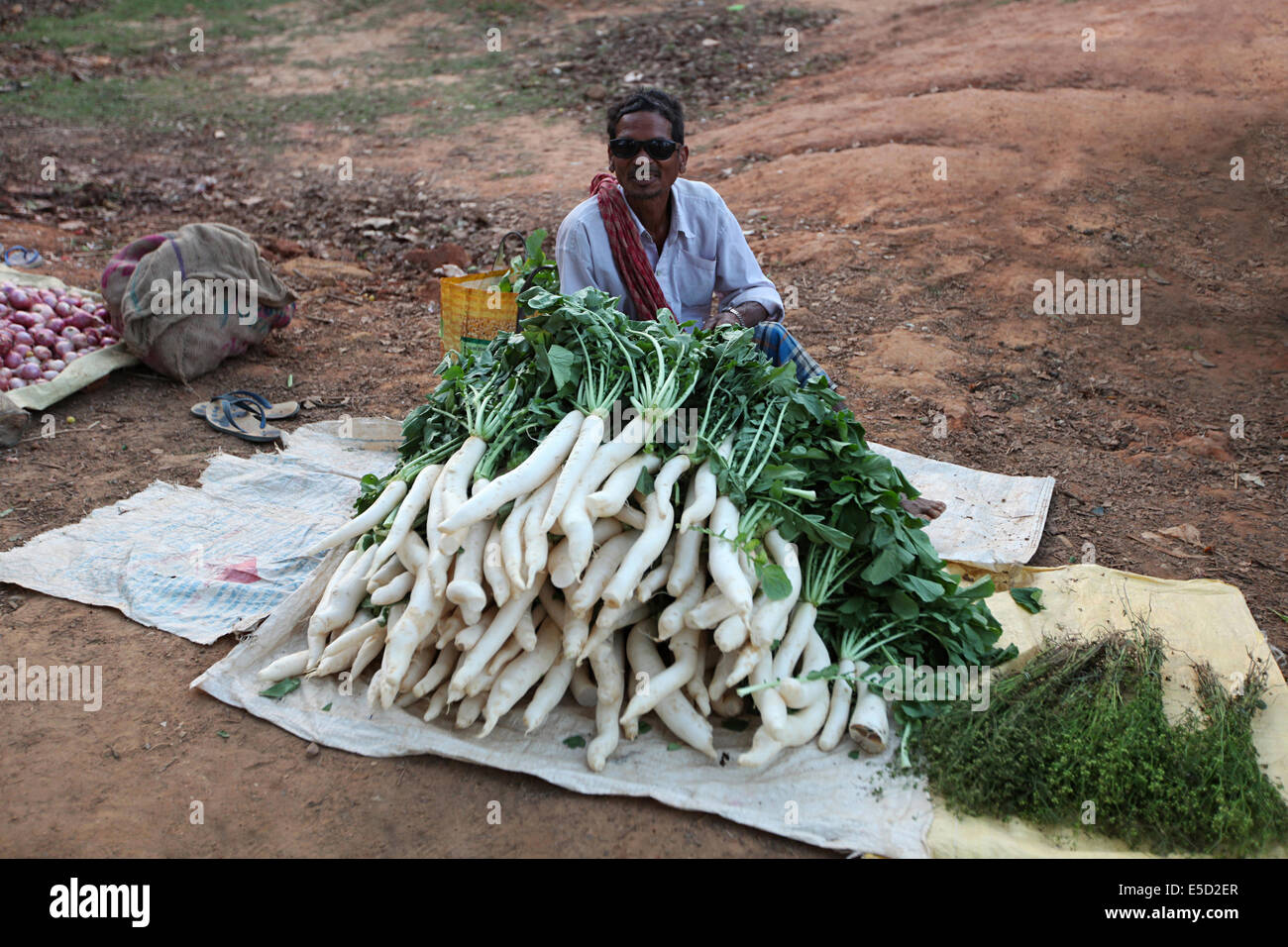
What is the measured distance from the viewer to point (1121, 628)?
10.3 feet

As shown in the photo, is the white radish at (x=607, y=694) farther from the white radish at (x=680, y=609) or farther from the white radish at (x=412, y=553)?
the white radish at (x=412, y=553)

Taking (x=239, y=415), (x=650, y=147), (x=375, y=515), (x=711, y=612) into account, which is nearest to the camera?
(x=711, y=612)

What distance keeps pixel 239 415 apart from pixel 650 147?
102 inches

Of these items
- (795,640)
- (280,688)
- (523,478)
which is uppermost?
(523,478)

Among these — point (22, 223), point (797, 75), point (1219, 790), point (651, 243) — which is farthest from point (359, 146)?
point (1219, 790)

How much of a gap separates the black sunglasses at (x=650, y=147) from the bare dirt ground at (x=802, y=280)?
1.81 meters

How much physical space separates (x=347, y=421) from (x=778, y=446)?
2.66 metres

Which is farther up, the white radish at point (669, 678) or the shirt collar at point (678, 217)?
the shirt collar at point (678, 217)

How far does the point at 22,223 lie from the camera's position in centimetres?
776

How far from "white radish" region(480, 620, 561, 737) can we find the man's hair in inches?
74.8

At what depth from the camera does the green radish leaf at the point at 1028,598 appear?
3.22 m

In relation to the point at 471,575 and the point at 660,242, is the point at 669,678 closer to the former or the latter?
the point at 471,575

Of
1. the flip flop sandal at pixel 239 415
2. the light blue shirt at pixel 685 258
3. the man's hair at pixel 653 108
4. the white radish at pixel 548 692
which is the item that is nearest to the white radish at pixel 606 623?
the white radish at pixel 548 692

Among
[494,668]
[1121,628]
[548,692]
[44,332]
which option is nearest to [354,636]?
[494,668]
